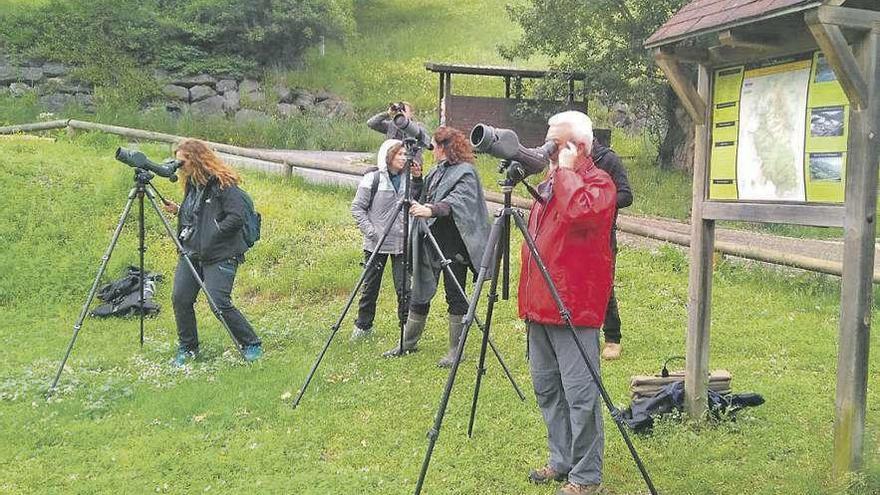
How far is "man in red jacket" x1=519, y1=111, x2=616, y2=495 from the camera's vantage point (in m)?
3.76

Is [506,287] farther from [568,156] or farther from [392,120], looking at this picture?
[392,120]

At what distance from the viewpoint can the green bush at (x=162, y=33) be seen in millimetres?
21578

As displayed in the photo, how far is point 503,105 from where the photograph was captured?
15.5 m

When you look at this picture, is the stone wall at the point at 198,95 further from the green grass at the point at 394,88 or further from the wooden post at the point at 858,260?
the wooden post at the point at 858,260

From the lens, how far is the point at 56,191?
38.2ft

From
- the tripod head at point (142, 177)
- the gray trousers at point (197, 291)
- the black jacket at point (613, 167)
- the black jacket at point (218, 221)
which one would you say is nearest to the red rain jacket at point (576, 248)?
the black jacket at point (613, 167)

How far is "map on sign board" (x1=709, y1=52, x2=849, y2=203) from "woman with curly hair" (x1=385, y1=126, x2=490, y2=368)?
189 cm

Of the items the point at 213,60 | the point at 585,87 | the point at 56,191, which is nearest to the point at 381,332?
the point at 56,191

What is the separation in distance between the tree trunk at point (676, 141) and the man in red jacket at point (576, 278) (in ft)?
42.1

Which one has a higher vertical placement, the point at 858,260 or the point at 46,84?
the point at 46,84

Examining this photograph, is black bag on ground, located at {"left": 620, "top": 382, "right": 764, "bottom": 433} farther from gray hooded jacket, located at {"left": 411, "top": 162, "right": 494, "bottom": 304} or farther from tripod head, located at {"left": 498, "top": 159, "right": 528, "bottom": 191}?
tripod head, located at {"left": 498, "top": 159, "right": 528, "bottom": 191}

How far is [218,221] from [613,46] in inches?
418

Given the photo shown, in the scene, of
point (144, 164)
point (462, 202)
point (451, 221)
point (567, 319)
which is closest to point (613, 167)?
point (462, 202)

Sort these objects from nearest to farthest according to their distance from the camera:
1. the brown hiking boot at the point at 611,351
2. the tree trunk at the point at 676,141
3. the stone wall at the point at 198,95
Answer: the brown hiking boot at the point at 611,351, the tree trunk at the point at 676,141, the stone wall at the point at 198,95
